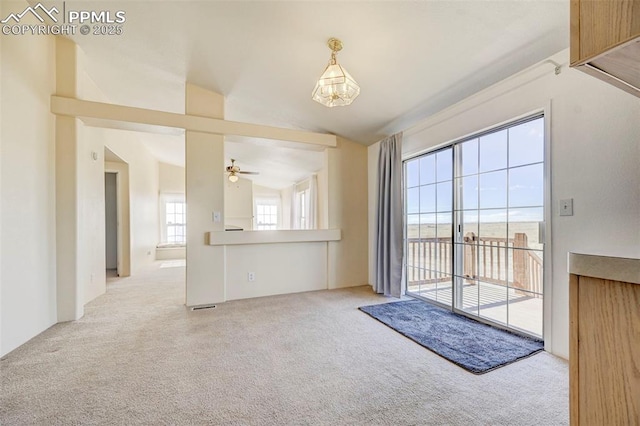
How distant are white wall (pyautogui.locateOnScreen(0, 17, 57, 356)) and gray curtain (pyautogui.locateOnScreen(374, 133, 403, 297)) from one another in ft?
12.4

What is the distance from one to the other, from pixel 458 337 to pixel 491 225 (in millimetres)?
1175

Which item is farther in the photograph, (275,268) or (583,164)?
(275,268)

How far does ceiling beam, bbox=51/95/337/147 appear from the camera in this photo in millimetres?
2904

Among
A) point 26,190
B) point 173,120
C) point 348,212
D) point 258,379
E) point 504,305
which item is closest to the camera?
point 258,379

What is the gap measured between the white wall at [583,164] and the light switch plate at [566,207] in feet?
0.10

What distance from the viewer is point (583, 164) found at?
1.97m

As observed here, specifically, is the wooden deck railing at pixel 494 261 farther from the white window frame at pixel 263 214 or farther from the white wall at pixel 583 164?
the white window frame at pixel 263 214

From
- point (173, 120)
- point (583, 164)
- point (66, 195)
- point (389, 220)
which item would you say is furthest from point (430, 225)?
point (66, 195)

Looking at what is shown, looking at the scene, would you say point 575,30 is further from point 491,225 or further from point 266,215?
point 266,215

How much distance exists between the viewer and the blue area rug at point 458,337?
6.80ft

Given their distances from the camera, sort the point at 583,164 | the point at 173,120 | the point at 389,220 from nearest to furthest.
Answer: the point at 583,164 < the point at 173,120 < the point at 389,220

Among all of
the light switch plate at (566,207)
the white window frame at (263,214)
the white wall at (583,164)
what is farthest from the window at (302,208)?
the light switch plate at (566,207)

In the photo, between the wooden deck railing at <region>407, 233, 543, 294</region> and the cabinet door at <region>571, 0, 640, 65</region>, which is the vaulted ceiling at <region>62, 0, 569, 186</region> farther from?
the wooden deck railing at <region>407, 233, 543, 294</region>

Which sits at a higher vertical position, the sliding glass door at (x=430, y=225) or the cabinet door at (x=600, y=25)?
the cabinet door at (x=600, y=25)
